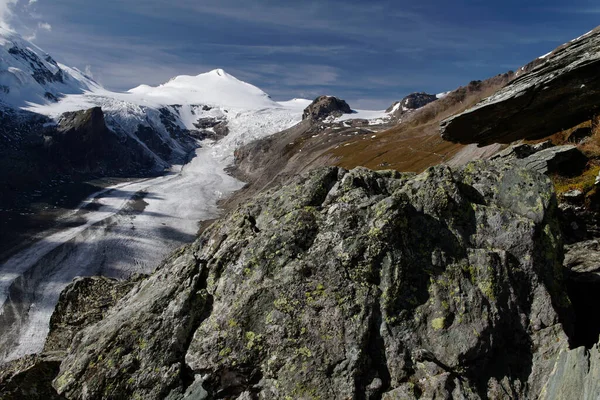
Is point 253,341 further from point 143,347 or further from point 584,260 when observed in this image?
point 584,260

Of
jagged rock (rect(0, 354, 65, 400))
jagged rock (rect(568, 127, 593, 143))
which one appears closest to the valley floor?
jagged rock (rect(0, 354, 65, 400))

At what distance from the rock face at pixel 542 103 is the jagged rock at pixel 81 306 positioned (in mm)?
20052

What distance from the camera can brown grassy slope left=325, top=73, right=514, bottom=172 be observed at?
3093 inches

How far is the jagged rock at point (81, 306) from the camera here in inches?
460

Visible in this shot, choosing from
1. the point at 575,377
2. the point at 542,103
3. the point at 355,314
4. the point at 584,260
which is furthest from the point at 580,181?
the point at 355,314

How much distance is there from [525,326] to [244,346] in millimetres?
7001

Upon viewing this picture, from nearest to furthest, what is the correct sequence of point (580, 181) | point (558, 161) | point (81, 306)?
point (81, 306) < point (580, 181) < point (558, 161)

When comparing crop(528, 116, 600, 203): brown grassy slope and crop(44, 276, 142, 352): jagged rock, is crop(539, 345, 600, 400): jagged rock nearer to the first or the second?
crop(528, 116, 600, 203): brown grassy slope

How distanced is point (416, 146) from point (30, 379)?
97.2 m

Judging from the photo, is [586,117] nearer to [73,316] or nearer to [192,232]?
[73,316]

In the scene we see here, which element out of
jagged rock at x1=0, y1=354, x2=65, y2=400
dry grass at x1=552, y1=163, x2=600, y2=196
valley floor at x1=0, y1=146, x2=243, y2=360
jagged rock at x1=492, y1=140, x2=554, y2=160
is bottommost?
valley floor at x1=0, y1=146, x2=243, y2=360

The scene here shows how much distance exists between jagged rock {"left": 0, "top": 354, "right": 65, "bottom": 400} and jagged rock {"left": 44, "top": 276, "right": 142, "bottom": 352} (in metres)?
1.18

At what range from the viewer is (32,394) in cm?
866

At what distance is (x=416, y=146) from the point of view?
9712cm
